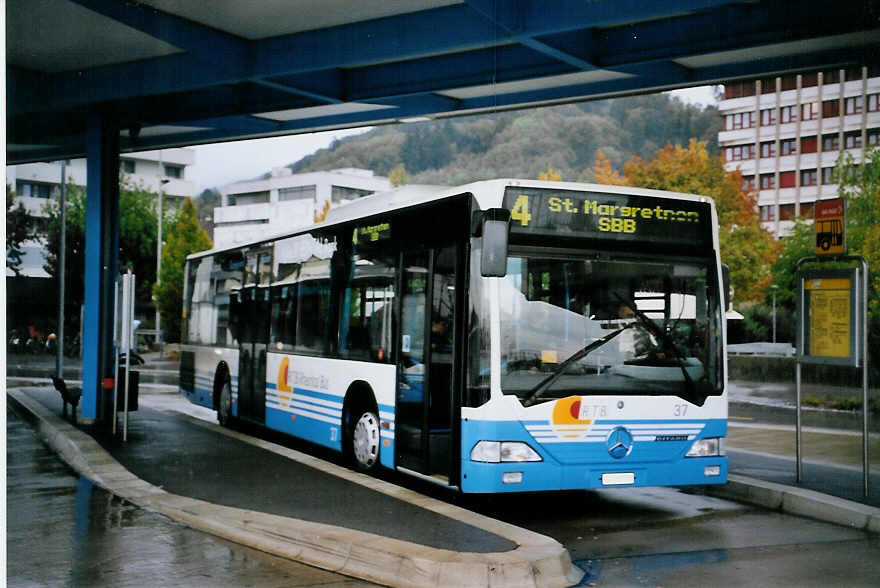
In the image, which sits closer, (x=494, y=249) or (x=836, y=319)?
(x=494, y=249)

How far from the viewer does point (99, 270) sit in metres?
17.0

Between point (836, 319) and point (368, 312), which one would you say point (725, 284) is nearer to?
point (836, 319)

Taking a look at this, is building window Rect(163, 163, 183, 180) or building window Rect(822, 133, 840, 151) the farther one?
building window Rect(163, 163, 183, 180)

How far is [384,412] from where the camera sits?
11.3 metres

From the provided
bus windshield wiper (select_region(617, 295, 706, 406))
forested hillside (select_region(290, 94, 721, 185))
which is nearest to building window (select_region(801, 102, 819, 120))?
forested hillside (select_region(290, 94, 721, 185))

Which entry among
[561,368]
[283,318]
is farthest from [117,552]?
[283,318]

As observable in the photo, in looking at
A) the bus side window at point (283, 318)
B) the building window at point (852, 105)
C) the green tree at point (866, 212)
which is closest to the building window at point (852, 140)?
the building window at point (852, 105)

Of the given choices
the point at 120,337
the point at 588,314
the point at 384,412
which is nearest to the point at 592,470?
the point at 588,314

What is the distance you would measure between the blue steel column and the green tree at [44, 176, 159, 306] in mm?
49476

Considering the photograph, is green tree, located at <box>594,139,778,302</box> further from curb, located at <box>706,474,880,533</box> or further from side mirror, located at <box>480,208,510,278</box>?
side mirror, located at <box>480,208,510,278</box>

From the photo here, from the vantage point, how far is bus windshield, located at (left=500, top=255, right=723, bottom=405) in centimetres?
922

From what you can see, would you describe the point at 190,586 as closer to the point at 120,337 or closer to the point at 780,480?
the point at 780,480

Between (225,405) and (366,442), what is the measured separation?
6712mm

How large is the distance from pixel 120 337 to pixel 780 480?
9.64 meters
